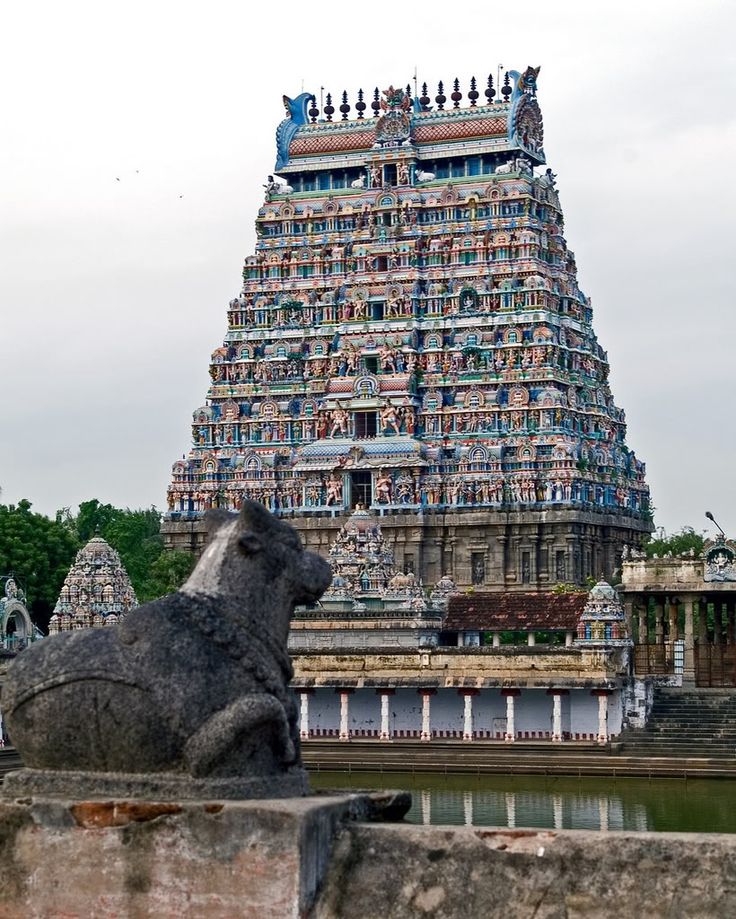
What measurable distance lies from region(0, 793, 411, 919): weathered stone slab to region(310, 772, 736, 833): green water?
77.0ft

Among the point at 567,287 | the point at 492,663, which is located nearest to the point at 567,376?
the point at 567,287

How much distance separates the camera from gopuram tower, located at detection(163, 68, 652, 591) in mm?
77062

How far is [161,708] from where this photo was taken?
30.0ft

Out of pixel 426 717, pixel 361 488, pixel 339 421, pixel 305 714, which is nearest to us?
pixel 426 717

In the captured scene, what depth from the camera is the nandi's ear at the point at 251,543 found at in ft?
32.8

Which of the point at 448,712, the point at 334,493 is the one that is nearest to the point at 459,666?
the point at 448,712

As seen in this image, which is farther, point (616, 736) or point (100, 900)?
point (616, 736)

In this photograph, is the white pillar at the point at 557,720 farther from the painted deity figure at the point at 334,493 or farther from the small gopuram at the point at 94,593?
the painted deity figure at the point at 334,493

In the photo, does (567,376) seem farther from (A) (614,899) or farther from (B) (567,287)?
(A) (614,899)

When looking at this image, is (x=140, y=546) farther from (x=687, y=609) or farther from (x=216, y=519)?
(x=216, y=519)

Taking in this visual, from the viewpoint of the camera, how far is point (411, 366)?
262 ft

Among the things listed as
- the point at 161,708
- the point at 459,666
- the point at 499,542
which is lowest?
the point at 161,708

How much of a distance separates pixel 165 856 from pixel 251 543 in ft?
5.92

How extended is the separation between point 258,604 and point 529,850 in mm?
1970
